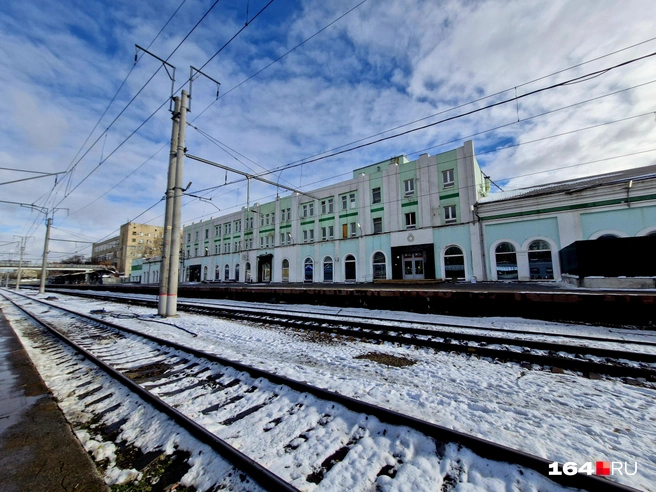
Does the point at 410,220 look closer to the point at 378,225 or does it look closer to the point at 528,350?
the point at 378,225

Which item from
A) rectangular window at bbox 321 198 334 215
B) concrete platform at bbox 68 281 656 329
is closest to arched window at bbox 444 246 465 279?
concrete platform at bbox 68 281 656 329

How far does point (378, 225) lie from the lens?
2967cm

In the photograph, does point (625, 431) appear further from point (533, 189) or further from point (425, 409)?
point (533, 189)

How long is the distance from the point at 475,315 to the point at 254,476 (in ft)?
37.8

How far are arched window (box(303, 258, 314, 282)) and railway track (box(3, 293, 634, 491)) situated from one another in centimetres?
2878

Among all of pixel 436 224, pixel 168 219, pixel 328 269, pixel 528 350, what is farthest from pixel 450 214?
pixel 168 219

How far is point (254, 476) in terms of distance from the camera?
99.0 inches

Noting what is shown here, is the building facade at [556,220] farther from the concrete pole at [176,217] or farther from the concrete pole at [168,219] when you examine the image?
the concrete pole at [168,219]

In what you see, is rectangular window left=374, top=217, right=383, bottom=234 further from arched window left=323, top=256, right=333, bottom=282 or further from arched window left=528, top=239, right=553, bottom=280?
arched window left=528, top=239, right=553, bottom=280

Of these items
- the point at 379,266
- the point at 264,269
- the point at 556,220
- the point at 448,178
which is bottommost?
the point at 379,266

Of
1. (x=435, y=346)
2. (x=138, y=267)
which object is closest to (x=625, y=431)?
(x=435, y=346)

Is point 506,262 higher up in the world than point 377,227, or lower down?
lower down

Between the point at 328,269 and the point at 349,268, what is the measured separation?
113 inches

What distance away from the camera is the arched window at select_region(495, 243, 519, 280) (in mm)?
21797
